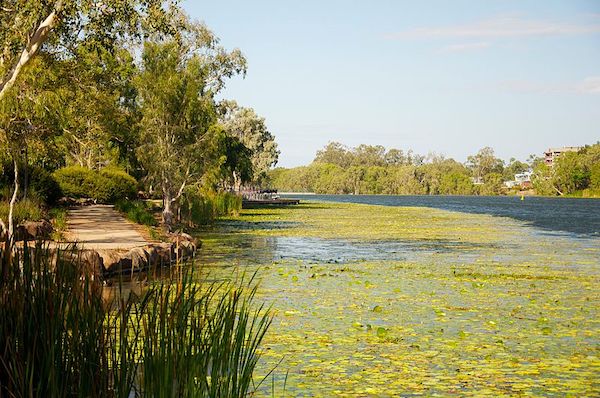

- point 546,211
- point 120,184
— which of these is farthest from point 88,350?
point 546,211

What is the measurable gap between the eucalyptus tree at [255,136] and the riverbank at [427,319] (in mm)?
59003

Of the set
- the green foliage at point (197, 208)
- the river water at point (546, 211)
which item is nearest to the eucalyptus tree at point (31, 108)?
the green foliage at point (197, 208)

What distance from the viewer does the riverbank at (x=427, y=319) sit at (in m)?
9.20

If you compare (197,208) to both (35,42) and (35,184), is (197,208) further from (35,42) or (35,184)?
(35,42)

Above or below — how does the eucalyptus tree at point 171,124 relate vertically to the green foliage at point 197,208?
above

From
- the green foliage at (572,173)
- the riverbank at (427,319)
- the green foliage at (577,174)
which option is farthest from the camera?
the green foliage at (572,173)

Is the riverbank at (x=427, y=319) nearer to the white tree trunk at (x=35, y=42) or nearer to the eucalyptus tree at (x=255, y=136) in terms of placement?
the white tree trunk at (x=35, y=42)

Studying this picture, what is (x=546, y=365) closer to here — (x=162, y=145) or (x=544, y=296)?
(x=544, y=296)

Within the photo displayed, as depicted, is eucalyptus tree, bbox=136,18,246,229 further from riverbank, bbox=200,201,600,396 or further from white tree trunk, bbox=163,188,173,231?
riverbank, bbox=200,201,600,396

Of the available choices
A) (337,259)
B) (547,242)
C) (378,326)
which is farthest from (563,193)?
(378,326)

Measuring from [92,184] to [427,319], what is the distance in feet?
109

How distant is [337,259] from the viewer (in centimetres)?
2388

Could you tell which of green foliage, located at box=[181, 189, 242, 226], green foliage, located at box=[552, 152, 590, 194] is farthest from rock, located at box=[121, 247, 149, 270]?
green foliage, located at box=[552, 152, 590, 194]

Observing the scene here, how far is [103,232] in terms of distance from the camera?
2445 cm
